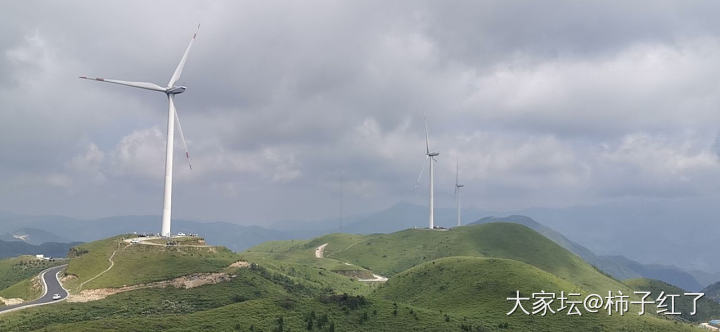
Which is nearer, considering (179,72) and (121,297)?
(121,297)

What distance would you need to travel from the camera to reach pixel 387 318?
249ft

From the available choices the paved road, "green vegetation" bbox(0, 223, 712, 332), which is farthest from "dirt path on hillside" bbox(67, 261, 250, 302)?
the paved road

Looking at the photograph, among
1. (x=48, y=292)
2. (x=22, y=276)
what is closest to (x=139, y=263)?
(x=48, y=292)

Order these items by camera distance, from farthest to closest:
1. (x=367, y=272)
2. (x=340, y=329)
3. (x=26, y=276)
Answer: (x=367, y=272), (x=26, y=276), (x=340, y=329)

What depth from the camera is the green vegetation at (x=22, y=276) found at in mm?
107938

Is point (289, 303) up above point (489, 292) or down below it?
above

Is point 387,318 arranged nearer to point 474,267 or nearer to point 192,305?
point 192,305

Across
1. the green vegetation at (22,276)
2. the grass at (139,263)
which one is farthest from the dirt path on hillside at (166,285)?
the green vegetation at (22,276)

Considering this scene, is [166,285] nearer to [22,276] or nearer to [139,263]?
[139,263]

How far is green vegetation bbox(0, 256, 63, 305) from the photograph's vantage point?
108 meters

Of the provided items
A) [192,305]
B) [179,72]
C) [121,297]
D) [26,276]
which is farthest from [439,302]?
[26,276]

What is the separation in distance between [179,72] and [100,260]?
52631 millimetres

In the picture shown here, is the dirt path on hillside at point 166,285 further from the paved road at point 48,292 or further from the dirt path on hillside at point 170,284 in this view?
the paved road at point 48,292

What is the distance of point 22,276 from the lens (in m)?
148
